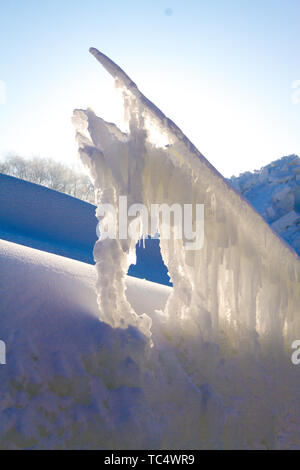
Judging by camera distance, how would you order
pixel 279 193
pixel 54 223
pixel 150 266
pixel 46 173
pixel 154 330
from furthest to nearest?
1. pixel 46 173
2. pixel 279 193
3. pixel 150 266
4. pixel 54 223
5. pixel 154 330

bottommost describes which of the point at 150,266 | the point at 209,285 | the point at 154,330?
the point at 154,330

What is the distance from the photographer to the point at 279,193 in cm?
1523

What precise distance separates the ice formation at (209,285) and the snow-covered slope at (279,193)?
1060cm

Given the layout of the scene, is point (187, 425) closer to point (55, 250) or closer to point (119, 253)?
point (119, 253)

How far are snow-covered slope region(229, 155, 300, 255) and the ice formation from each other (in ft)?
34.8

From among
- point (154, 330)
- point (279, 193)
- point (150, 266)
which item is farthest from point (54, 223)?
point (279, 193)

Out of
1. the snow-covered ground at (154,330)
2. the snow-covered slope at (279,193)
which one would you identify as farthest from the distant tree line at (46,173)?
the snow-covered ground at (154,330)

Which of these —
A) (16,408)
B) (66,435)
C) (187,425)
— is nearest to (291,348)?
(187,425)

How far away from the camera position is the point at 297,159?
56.4 ft

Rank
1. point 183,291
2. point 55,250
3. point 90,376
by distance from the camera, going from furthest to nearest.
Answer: point 55,250
point 183,291
point 90,376

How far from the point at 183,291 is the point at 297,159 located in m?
16.7

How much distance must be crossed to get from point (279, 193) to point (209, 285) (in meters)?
13.6

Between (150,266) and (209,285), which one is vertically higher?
(150,266)

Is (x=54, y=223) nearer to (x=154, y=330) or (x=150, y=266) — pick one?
(x=150, y=266)
